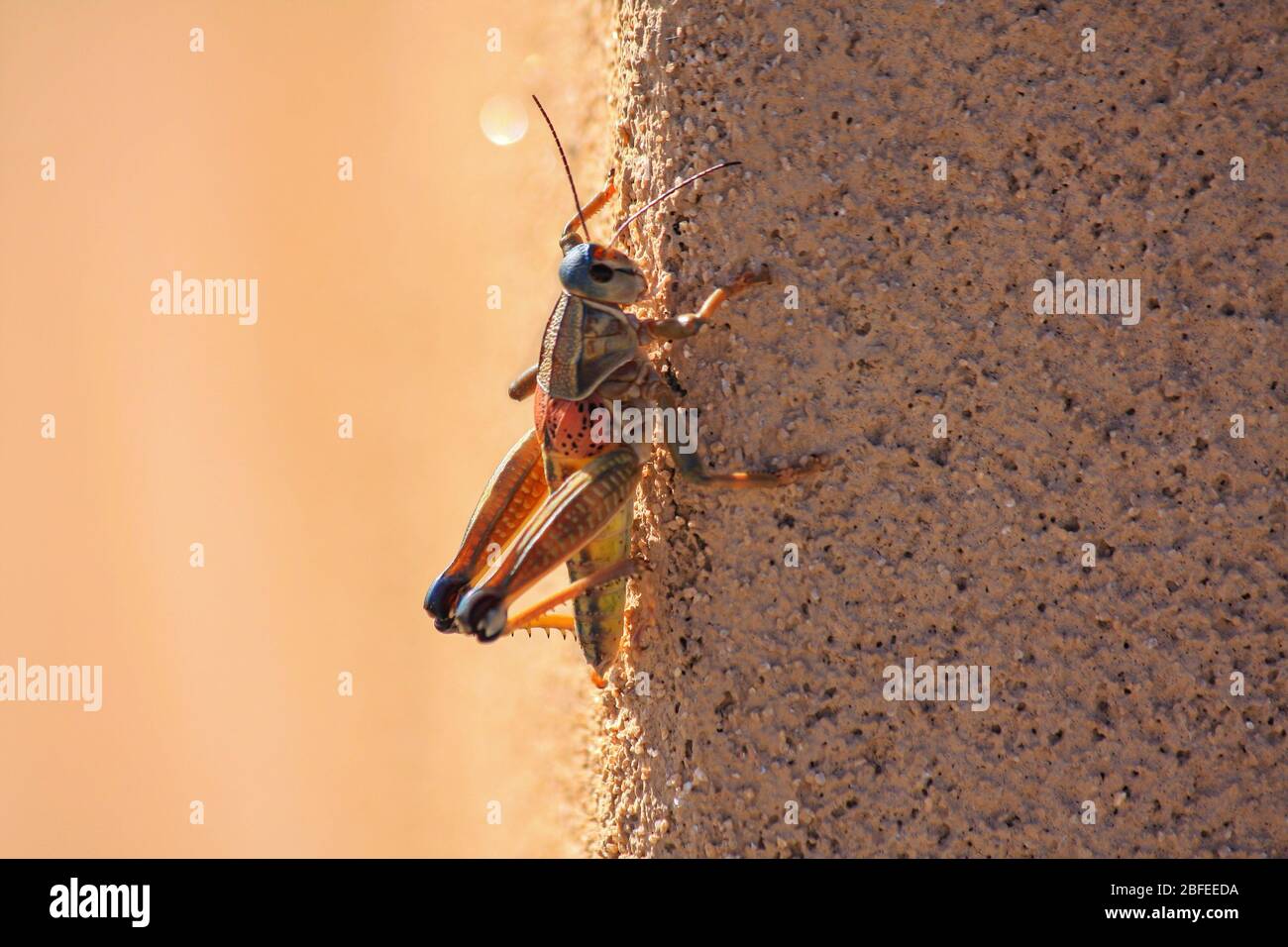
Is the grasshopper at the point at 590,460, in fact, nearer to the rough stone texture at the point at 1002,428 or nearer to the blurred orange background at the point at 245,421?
the rough stone texture at the point at 1002,428

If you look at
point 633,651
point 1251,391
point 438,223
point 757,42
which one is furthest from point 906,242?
point 438,223

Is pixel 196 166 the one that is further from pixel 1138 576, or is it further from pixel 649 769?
pixel 1138 576

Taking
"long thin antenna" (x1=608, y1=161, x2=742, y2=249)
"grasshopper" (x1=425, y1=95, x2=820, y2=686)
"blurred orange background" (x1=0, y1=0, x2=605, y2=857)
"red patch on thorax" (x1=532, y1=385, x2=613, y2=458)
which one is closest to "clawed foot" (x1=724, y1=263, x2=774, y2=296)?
"grasshopper" (x1=425, y1=95, x2=820, y2=686)

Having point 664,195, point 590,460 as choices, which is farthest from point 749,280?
point 590,460

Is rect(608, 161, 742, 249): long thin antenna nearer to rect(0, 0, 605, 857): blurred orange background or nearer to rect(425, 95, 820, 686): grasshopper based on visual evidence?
rect(425, 95, 820, 686): grasshopper

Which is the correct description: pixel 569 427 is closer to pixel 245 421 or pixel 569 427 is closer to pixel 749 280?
pixel 749 280

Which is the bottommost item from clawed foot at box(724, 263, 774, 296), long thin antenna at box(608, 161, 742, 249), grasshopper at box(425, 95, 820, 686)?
grasshopper at box(425, 95, 820, 686)

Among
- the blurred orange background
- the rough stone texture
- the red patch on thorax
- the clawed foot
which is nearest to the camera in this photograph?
the rough stone texture

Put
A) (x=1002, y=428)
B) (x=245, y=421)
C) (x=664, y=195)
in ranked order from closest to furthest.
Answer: (x=1002, y=428)
(x=664, y=195)
(x=245, y=421)
